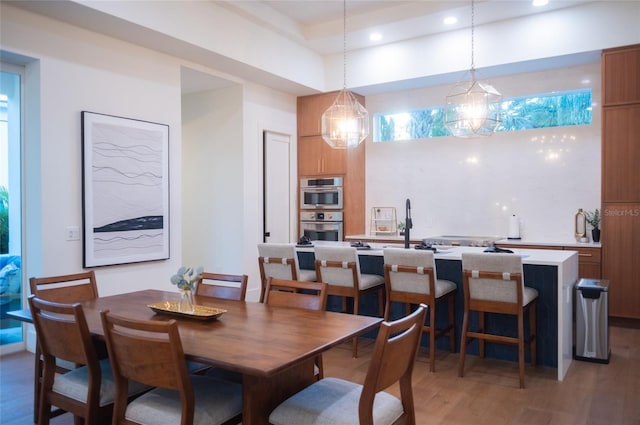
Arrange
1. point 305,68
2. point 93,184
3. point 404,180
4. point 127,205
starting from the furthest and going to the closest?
point 404,180 < point 305,68 < point 127,205 < point 93,184

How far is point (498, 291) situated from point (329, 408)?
201 cm

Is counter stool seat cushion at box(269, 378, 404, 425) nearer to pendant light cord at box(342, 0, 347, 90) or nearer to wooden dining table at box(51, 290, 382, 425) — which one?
wooden dining table at box(51, 290, 382, 425)

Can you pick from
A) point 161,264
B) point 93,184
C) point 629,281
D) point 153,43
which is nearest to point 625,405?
point 629,281

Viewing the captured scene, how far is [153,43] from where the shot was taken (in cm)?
469

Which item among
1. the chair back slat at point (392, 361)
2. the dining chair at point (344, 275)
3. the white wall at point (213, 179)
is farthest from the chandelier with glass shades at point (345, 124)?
the chair back slat at point (392, 361)

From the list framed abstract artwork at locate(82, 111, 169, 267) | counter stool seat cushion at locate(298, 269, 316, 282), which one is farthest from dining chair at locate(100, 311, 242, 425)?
framed abstract artwork at locate(82, 111, 169, 267)

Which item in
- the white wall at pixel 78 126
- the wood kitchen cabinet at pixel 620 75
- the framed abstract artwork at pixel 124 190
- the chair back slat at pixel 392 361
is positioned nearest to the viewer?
the chair back slat at pixel 392 361

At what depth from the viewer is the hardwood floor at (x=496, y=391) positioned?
2893 millimetres

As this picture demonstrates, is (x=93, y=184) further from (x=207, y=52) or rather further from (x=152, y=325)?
(x=152, y=325)

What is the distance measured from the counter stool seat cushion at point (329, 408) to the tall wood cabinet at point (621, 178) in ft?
13.5

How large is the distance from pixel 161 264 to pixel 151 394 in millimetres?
3063

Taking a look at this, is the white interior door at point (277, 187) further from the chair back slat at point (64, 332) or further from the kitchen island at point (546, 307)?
the chair back slat at point (64, 332)

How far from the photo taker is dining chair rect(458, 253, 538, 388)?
3344mm

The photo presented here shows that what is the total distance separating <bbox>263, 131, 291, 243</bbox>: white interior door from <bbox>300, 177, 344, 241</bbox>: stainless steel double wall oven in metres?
0.26
